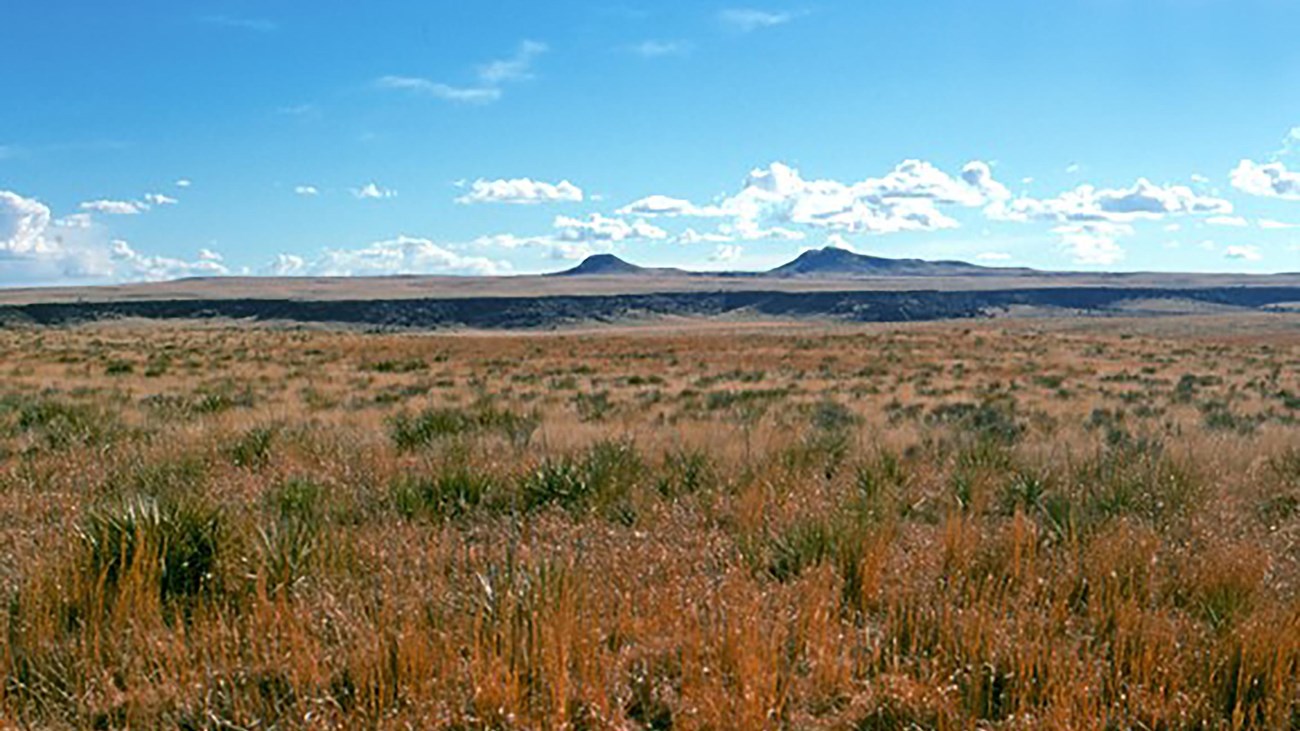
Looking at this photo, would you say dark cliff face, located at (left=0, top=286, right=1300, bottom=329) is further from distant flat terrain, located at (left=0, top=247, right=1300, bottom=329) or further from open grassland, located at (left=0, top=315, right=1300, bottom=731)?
open grassland, located at (left=0, top=315, right=1300, bottom=731)

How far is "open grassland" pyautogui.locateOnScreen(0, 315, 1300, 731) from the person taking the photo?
424 cm

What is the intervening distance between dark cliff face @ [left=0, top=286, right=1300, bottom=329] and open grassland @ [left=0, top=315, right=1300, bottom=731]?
118697 mm

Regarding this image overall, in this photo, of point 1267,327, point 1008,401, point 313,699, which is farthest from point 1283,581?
point 1267,327

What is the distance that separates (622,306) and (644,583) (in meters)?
146

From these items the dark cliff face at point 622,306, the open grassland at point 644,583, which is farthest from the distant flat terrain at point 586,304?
the open grassland at point 644,583

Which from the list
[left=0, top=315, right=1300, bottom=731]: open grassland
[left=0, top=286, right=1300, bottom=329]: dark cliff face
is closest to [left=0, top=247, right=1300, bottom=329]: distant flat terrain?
[left=0, top=286, right=1300, bottom=329]: dark cliff face

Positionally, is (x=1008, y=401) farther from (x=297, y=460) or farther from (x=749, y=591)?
(x=749, y=591)

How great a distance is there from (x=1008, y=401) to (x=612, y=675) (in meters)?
21.5

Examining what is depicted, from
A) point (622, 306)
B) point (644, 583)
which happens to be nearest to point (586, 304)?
point (622, 306)

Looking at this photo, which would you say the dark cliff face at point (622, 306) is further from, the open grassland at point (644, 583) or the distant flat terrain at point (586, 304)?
the open grassland at point (644, 583)

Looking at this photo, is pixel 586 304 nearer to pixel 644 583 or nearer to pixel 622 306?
pixel 622 306

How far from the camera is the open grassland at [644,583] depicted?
4.24 meters

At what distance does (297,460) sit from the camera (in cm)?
1027

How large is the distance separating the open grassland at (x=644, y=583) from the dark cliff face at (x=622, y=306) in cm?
11870
